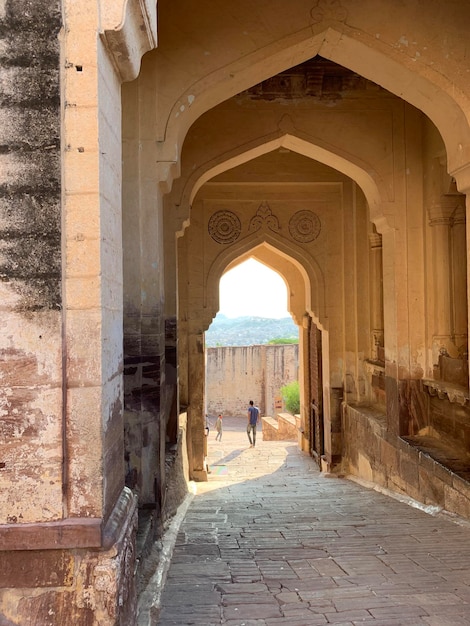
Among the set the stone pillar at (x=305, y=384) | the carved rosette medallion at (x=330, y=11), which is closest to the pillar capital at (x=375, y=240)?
the stone pillar at (x=305, y=384)

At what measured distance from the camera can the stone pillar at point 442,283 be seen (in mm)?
6164

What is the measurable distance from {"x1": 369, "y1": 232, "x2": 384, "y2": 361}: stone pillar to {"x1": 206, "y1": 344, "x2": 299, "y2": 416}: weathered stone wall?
53.6 ft

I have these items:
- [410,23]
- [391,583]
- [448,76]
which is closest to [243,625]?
[391,583]

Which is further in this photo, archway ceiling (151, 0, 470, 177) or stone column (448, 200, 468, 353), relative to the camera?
stone column (448, 200, 468, 353)

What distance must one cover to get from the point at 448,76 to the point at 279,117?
2.67 m

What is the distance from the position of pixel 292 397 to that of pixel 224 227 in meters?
14.4

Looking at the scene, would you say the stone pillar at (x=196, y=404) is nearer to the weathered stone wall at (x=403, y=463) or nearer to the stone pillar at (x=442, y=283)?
the weathered stone wall at (x=403, y=463)

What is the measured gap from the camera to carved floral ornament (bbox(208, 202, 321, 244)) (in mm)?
8727

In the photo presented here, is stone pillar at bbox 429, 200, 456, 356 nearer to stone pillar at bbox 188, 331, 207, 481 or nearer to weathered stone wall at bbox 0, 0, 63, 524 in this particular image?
stone pillar at bbox 188, 331, 207, 481

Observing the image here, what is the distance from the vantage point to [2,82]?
1946 mm

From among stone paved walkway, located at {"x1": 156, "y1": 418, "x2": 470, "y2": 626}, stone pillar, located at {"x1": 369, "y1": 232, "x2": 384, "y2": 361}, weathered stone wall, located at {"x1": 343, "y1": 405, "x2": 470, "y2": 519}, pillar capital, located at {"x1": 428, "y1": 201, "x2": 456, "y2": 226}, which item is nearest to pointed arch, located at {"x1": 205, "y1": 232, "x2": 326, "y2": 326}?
stone pillar, located at {"x1": 369, "y1": 232, "x2": 384, "y2": 361}

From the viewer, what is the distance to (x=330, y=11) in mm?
4410

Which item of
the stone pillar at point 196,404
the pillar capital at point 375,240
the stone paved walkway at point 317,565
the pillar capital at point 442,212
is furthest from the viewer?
the stone pillar at point 196,404

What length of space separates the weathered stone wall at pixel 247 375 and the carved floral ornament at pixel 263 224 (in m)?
16.0
